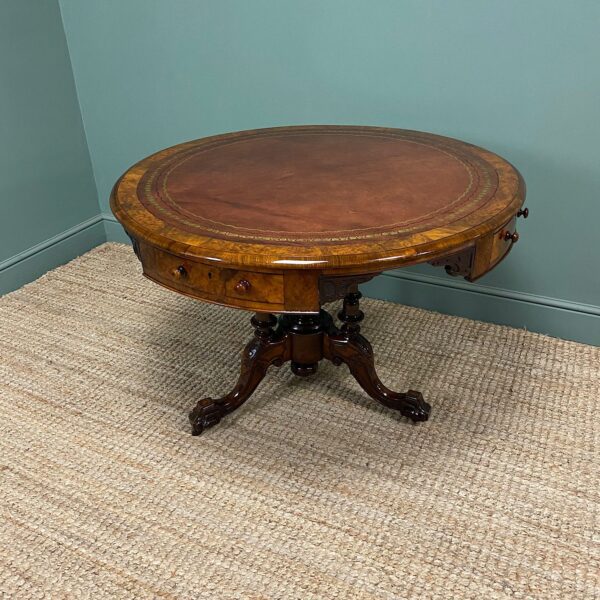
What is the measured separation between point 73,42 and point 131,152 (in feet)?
1.52

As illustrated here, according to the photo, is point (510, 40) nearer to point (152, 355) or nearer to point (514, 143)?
point (514, 143)

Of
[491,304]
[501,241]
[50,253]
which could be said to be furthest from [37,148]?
[501,241]

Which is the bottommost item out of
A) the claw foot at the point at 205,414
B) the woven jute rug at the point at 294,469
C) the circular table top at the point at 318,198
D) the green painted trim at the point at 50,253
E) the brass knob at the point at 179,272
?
the woven jute rug at the point at 294,469

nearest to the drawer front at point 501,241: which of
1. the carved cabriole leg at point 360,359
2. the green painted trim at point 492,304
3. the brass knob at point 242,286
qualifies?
the carved cabriole leg at point 360,359

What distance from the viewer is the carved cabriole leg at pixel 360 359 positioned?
5.74 ft

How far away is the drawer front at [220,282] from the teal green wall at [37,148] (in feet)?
4.55

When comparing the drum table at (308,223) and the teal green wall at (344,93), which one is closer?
the drum table at (308,223)

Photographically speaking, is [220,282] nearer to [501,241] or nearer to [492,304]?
[501,241]

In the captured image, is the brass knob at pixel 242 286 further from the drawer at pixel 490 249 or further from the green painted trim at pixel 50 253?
the green painted trim at pixel 50 253

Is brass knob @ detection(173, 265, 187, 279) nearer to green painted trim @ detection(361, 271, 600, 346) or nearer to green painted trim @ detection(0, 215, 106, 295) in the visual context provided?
green painted trim @ detection(361, 271, 600, 346)

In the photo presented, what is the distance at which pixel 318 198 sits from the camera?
1471mm

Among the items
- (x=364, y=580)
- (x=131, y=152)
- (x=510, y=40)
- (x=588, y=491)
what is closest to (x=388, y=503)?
(x=364, y=580)

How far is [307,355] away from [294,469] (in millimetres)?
296

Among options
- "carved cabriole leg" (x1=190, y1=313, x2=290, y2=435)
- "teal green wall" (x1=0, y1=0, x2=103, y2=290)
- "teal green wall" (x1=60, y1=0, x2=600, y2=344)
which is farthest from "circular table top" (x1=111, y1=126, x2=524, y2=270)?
"teal green wall" (x1=0, y1=0, x2=103, y2=290)
